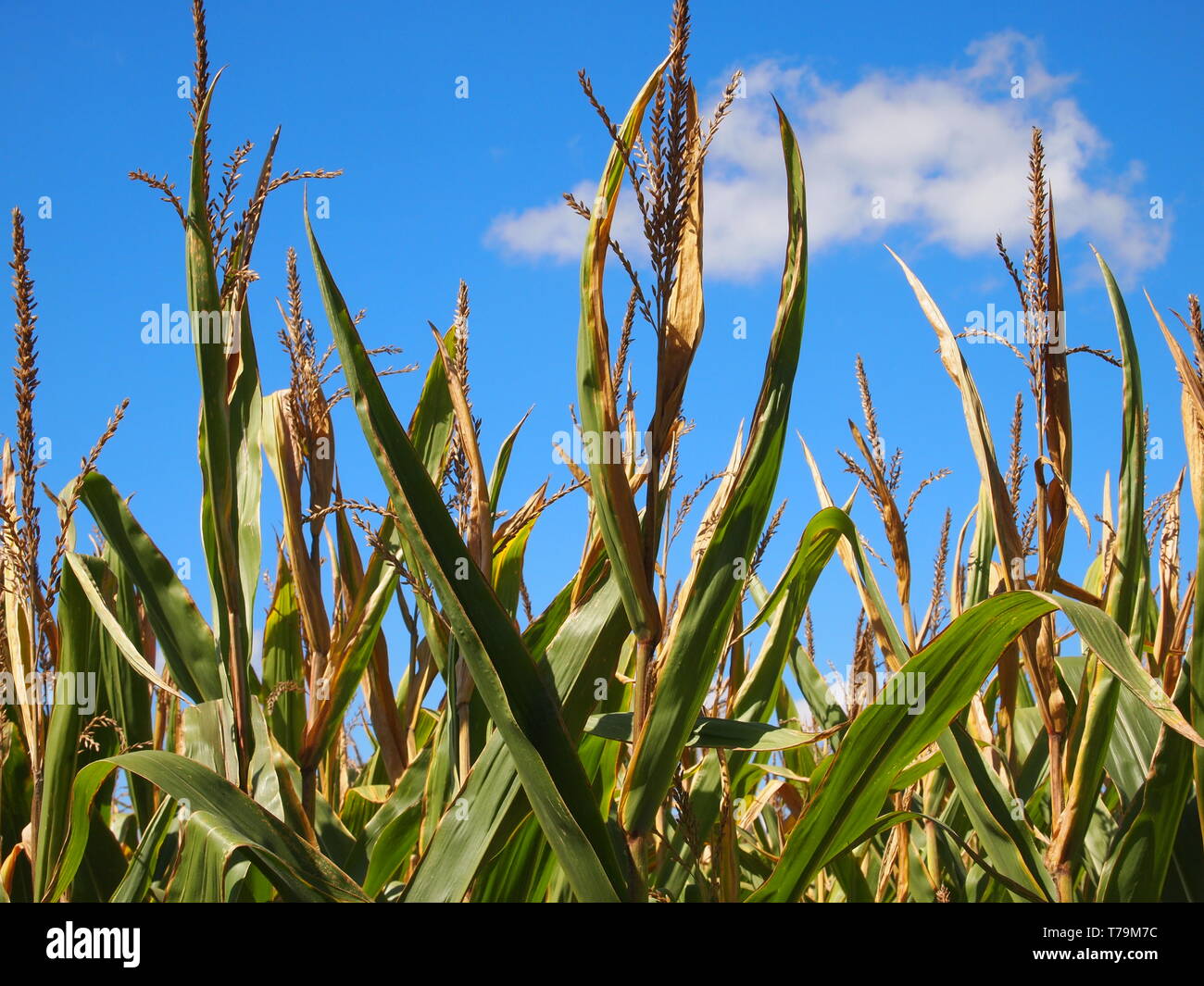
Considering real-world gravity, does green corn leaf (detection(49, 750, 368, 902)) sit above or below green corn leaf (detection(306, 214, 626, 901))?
below

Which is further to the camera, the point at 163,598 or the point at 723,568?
the point at 163,598

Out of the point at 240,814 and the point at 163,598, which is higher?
the point at 163,598

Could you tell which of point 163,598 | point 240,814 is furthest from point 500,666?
point 163,598

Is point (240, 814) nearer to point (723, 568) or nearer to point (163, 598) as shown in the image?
point (163, 598)

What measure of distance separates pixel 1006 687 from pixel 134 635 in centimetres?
164

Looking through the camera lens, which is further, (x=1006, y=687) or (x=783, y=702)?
(x=783, y=702)

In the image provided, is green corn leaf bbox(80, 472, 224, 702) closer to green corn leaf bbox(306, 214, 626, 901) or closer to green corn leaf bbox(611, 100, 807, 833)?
green corn leaf bbox(306, 214, 626, 901)

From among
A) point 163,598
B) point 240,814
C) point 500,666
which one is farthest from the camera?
point 163,598

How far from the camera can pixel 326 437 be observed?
145 cm

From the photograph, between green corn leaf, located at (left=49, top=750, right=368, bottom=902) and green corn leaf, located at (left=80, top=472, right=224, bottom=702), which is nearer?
green corn leaf, located at (left=49, top=750, right=368, bottom=902)

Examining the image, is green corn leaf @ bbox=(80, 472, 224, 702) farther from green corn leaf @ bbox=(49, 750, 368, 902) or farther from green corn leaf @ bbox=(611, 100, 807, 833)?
green corn leaf @ bbox=(611, 100, 807, 833)

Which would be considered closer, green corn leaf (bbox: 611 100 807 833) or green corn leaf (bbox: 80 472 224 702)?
green corn leaf (bbox: 611 100 807 833)
